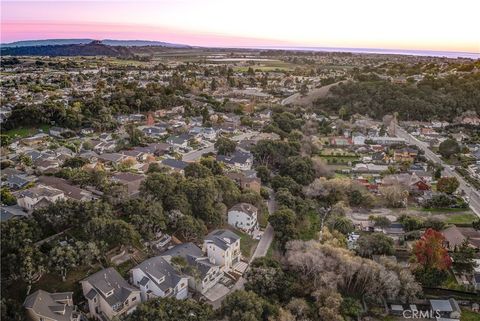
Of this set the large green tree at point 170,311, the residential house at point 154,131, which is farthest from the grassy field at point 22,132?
the large green tree at point 170,311

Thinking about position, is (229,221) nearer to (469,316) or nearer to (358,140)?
(469,316)

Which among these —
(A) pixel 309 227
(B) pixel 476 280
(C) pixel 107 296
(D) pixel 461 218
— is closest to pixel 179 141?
(A) pixel 309 227

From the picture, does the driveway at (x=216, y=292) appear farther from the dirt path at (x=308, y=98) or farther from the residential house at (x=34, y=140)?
the dirt path at (x=308, y=98)

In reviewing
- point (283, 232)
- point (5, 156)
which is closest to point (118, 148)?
point (5, 156)

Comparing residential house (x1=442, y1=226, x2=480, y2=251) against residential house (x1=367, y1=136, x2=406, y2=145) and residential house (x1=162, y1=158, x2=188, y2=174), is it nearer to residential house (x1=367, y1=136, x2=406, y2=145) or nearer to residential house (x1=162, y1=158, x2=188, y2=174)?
residential house (x1=162, y1=158, x2=188, y2=174)

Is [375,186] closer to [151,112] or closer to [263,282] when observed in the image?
[263,282]

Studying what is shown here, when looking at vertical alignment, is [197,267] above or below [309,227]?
above

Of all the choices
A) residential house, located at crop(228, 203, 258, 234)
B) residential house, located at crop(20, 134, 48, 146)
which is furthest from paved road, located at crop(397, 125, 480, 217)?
residential house, located at crop(20, 134, 48, 146)
